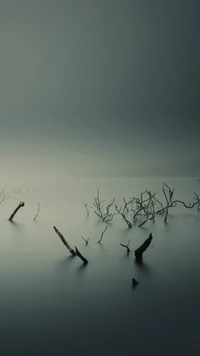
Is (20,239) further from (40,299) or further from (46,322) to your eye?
(46,322)

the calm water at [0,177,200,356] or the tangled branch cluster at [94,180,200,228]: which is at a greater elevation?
the tangled branch cluster at [94,180,200,228]

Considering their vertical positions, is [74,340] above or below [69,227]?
below

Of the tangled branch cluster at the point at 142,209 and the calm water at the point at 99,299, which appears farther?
the tangled branch cluster at the point at 142,209

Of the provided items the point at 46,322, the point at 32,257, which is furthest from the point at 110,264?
the point at 46,322

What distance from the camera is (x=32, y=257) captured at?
872 centimetres

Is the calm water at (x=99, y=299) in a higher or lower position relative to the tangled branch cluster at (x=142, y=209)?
lower

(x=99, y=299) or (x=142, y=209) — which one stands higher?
(x=142, y=209)

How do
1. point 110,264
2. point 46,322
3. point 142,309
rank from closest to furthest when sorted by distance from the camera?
point 46,322 < point 142,309 < point 110,264

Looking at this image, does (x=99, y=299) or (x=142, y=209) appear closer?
(x=99, y=299)

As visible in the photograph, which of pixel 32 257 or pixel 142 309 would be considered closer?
pixel 142 309

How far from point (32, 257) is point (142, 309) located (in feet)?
13.9

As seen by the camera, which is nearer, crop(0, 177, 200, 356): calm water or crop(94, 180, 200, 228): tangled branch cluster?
crop(0, 177, 200, 356): calm water

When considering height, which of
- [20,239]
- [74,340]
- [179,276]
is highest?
[20,239]

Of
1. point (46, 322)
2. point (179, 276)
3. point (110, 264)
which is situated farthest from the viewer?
point (110, 264)
